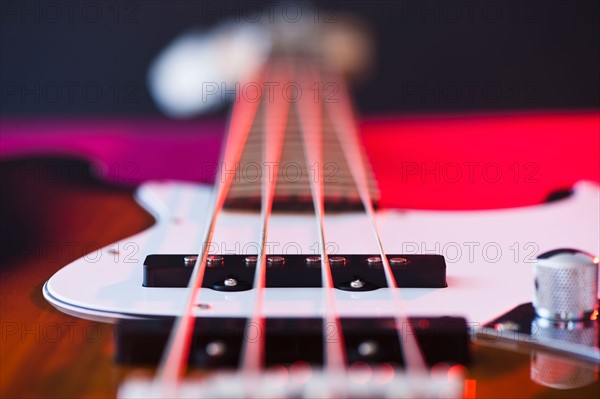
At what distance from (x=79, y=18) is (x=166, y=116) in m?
0.43

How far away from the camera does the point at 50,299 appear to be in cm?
83

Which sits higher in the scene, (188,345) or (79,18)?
(79,18)

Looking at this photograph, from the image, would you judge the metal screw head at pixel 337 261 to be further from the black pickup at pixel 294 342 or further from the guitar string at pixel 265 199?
the black pickup at pixel 294 342

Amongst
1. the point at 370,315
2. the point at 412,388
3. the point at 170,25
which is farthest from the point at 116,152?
the point at 412,388

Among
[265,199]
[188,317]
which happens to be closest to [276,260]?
[188,317]

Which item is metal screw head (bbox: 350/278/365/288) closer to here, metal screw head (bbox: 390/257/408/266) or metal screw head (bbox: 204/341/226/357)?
metal screw head (bbox: 390/257/408/266)

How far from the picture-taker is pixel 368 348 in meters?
0.62

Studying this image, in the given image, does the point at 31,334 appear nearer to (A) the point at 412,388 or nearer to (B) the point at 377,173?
(A) the point at 412,388

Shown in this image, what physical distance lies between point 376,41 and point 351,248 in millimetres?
1561

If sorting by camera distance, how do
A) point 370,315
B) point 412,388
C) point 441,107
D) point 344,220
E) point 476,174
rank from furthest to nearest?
point 441,107
point 476,174
point 344,220
point 370,315
point 412,388

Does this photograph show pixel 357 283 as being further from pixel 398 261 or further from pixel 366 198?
pixel 366 198

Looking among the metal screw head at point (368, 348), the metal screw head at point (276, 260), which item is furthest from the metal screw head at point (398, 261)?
the metal screw head at point (368, 348)

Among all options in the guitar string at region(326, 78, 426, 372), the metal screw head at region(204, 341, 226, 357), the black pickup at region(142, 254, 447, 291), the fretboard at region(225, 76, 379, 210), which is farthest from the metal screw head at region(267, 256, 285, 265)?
the fretboard at region(225, 76, 379, 210)

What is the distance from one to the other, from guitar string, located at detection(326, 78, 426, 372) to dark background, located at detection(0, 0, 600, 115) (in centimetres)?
30
